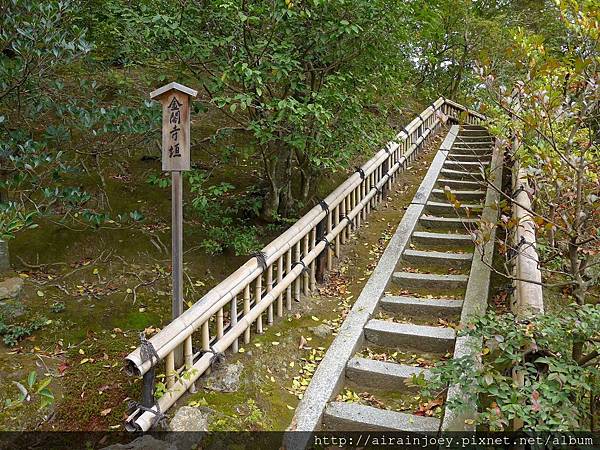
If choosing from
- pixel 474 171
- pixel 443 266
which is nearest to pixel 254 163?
pixel 443 266

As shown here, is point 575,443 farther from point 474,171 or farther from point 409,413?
point 474,171

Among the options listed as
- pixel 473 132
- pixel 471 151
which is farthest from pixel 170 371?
pixel 473 132

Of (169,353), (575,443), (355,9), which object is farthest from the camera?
(355,9)

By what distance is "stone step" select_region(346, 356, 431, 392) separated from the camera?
3.90 metres

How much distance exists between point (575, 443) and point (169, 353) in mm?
2423

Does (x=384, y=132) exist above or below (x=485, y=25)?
below

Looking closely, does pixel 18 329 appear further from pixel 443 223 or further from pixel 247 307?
pixel 443 223

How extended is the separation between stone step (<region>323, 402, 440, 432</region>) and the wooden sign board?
2.23 m

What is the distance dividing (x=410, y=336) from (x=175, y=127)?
2832 mm

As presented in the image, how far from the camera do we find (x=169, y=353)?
10.5ft

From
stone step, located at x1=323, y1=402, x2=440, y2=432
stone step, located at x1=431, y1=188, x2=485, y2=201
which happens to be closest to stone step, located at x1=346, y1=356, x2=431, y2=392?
stone step, located at x1=323, y1=402, x2=440, y2=432

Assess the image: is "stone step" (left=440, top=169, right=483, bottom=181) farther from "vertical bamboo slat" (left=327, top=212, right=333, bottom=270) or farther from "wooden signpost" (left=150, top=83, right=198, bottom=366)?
"wooden signpost" (left=150, top=83, right=198, bottom=366)

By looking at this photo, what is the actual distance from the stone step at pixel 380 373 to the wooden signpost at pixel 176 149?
1.52 m

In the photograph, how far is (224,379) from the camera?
3.64m
